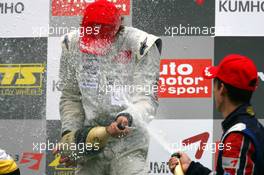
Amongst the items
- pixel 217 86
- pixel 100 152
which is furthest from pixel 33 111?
pixel 217 86

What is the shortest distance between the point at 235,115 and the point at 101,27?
1.11 m

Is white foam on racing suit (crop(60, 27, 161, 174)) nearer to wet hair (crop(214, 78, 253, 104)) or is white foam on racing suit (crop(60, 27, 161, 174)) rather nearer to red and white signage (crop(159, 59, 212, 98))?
red and white signage (crop(159, 59, 212, 98))

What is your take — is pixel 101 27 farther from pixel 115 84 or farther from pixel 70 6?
pixel 70 6

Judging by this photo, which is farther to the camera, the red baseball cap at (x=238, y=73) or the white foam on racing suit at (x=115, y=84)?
the white foam on racing suit at (x=115, y=84)

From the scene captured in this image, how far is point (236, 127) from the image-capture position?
1821 millimetres

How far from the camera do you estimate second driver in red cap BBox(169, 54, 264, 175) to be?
1786mm

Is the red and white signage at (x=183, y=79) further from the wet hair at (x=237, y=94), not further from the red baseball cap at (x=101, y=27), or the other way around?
the wet hair at (x=237, y=94)

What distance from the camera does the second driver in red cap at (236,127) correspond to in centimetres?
179

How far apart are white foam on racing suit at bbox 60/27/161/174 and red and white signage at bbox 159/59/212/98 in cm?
26

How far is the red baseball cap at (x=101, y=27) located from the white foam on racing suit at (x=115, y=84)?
0.03 metres

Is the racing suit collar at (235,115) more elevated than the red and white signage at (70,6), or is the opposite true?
the red and white signage at (70,6)

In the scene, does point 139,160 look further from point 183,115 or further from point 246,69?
point 246,69

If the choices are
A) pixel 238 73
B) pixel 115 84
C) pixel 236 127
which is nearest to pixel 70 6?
pixel 115 84

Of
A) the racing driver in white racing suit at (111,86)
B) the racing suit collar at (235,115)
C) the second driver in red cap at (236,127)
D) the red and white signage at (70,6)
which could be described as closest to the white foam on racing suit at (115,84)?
the racing driver in white racing suit at (111,86)
